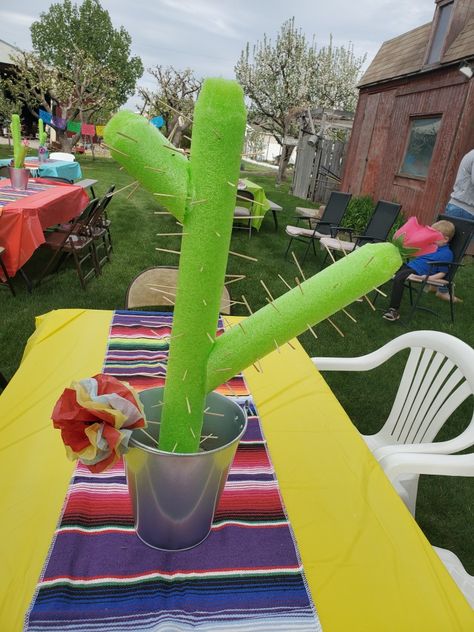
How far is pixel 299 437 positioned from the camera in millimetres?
1143

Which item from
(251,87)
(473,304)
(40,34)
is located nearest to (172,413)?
(473,304)

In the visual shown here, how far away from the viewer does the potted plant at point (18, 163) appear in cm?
384

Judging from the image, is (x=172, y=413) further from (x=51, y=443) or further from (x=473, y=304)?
(x=473, y=304)

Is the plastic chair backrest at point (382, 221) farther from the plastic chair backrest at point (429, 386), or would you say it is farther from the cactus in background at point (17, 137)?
the plastic chair backrest at point (429, 386)

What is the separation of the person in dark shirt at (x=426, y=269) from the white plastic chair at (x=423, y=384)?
2.76 meters

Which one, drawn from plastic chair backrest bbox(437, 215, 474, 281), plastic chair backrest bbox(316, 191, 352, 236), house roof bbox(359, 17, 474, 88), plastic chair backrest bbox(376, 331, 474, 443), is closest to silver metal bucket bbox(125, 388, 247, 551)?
plastic chair backrest bbox(376, 331, 474, 443)

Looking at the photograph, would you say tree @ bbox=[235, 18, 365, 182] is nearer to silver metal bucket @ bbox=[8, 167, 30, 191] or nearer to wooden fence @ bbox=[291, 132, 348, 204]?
wooden fence @ bbox=[291, 132, 348, 204]

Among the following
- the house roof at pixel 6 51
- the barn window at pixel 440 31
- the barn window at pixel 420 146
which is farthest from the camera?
the house roof at pixel 6 51

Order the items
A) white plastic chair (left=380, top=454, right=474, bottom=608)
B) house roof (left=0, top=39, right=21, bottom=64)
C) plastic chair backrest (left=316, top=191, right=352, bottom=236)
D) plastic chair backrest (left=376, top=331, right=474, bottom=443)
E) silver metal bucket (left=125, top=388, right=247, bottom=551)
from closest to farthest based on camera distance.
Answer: silver metal bucket (left=125, top=388, right=247, bottom=551) < white plastic chair (left=380, top=454, right=474, bottom=608) < plastic chair backrest (left=376, top=331, right=474, bottom=443) < plastic chair backrest (left=316, top=191, right=352, bottom=236) < house roof (left=0, top=39, right=21, bottom=64)

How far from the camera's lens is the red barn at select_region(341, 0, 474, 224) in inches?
278

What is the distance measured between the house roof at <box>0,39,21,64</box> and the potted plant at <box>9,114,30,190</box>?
874 inches

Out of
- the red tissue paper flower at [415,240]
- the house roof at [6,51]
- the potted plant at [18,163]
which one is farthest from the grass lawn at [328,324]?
the house roof at [6,51]

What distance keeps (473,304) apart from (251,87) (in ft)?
52.1

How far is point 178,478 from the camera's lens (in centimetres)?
64
